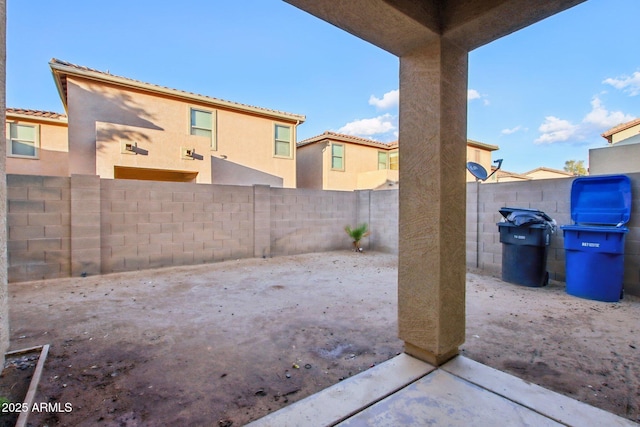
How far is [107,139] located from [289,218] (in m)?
4.91

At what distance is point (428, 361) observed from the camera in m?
2.07

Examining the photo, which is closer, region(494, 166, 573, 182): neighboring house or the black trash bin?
the black trash bin

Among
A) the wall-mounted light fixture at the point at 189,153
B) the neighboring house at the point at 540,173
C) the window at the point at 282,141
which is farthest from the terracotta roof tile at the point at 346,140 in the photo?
the neighboring house at the point at 540,173

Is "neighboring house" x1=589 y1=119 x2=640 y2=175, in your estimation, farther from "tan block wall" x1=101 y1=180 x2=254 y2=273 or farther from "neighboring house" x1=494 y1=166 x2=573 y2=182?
"neighboring house" x1=494 y1=166 x2=573 y2=182

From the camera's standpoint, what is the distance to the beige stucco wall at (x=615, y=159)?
604 cm

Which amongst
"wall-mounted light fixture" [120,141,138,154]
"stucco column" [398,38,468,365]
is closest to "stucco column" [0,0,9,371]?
"stucco column" [398,38,468,365]

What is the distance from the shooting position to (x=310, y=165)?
1370 cm

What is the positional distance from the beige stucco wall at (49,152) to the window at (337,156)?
965 centimetres

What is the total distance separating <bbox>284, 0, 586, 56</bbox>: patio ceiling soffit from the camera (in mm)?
1550

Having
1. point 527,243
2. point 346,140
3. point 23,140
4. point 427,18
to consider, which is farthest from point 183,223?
point 346,140

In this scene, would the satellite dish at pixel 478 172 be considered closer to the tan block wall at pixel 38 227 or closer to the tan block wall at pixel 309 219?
the tan block wall at pixel 309 219

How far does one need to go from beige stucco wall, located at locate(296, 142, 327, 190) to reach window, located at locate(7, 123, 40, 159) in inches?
378

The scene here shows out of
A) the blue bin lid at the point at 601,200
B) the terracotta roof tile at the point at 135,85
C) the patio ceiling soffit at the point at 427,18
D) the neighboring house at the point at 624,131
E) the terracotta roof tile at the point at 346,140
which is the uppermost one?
the terracotta roof tile at the point at 135,85

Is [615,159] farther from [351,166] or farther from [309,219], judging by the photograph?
[351,166]
